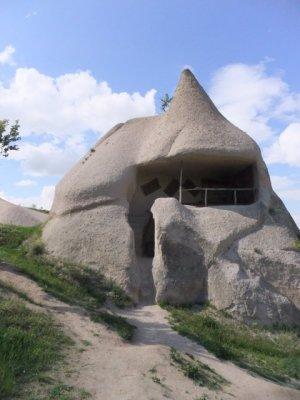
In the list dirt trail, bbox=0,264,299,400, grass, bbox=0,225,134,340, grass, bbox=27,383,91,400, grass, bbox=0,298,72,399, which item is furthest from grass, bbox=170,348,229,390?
grass, bbox=27,383,91,400

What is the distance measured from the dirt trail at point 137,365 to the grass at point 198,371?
18 centimetres

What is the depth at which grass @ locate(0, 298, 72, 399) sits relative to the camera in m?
8.43

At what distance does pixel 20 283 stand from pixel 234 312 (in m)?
6.44

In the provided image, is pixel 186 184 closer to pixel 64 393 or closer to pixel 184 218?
pixel 184 218

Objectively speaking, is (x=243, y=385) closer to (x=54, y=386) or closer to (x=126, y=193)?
(x=54, y=386)

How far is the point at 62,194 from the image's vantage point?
19.0 meters

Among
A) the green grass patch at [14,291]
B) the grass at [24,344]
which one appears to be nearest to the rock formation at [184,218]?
the green grass patch at [14,291]

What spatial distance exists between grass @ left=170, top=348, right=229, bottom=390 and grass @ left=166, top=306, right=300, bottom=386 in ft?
4.52

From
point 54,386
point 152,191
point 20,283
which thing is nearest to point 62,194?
point 152,191

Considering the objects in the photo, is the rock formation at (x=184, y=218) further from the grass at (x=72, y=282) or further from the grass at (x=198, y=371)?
the grass at (x=198, y=371)

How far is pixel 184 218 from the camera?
16984mm

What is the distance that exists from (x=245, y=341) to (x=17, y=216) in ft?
56.9

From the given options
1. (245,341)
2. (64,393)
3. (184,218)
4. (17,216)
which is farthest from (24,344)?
(17,216)

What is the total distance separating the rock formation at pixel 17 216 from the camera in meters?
27.3
